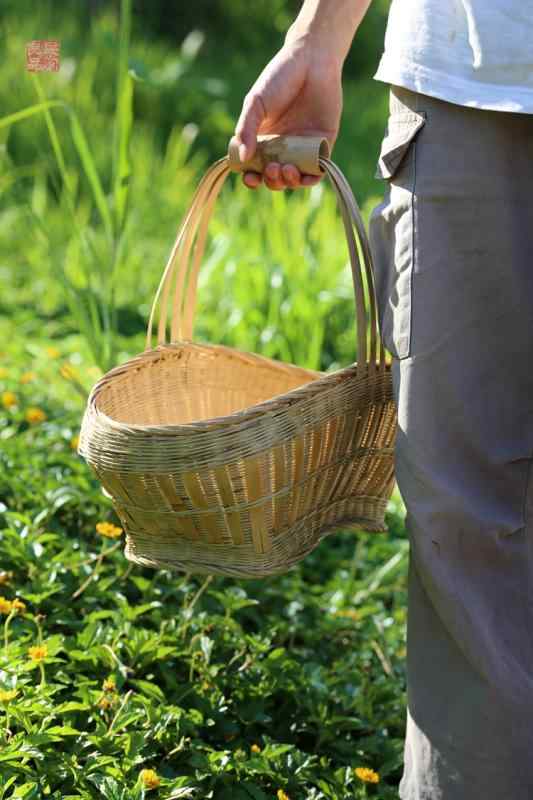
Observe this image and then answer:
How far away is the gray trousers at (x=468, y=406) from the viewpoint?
1.16 metres

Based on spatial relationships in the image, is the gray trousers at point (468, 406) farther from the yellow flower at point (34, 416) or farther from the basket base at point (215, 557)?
the yellow flower at point (34, 416)

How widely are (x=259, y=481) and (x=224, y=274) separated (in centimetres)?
197

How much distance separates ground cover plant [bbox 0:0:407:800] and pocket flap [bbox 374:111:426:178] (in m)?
0.72

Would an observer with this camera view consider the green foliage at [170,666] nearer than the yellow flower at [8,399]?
Yes

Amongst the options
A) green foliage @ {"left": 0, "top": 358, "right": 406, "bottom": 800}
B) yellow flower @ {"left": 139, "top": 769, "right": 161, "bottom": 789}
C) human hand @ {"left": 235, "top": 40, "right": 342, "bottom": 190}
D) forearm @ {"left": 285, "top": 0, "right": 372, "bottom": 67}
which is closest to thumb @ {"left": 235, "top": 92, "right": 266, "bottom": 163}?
human hand @ {"left": 235, "top": 40, "right": 342, "bottom": 190}

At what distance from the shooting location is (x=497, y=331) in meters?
1.18

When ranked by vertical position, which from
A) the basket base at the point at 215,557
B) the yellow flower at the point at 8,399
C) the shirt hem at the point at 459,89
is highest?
the shirt hem at the point at 459,89

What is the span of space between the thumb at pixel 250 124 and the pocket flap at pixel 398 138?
23 cm

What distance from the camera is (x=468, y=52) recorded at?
1.14 meters

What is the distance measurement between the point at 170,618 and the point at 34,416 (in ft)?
2.14

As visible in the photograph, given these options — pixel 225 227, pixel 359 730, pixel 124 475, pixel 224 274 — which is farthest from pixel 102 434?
pixel 225 227

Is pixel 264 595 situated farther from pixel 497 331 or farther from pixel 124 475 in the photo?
pixel 497 331

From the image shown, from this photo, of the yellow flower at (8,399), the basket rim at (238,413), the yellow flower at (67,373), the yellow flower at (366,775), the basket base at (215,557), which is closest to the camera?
the basket rim at (238,413)

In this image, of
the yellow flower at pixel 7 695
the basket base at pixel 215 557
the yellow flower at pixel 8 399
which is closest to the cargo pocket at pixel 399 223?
the basket base at pixel 215 557
